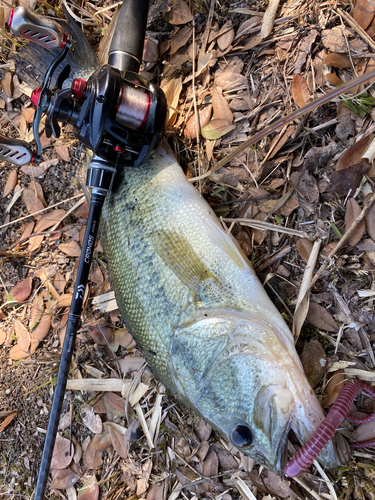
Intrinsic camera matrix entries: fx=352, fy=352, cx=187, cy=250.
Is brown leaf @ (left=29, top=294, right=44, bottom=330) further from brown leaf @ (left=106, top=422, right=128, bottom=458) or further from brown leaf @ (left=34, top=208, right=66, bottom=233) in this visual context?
brown leaf @ (left=106, top=422, right=128, bottom=458)

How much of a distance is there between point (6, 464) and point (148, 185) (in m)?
2.83

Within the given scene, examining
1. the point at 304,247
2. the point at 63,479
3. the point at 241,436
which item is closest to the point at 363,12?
the point at 304,247

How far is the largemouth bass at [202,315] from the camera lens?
1.89 metres

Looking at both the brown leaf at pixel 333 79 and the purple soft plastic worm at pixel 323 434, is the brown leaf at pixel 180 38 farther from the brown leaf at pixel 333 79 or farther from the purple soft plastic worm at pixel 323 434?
the purple soft plastic worm at pixel 323 434

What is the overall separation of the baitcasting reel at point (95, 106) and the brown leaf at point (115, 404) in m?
1.89

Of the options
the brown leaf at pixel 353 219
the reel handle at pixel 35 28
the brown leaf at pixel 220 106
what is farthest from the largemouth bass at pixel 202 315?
the reel handle at pixel 35 28

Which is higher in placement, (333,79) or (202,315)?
(333,79)

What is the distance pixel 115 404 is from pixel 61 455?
67 cm

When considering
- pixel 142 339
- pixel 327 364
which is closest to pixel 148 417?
pixel 142 339

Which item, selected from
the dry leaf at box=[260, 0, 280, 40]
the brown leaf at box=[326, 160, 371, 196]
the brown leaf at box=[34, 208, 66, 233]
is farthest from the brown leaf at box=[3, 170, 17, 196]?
the brown leaf at box=[326, 160, 371, 196]

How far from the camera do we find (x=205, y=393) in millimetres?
2080

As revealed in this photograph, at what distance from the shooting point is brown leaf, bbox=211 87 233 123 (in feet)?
8.59

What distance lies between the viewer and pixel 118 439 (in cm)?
285

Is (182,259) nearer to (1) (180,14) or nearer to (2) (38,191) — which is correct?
(2) (38,191)
